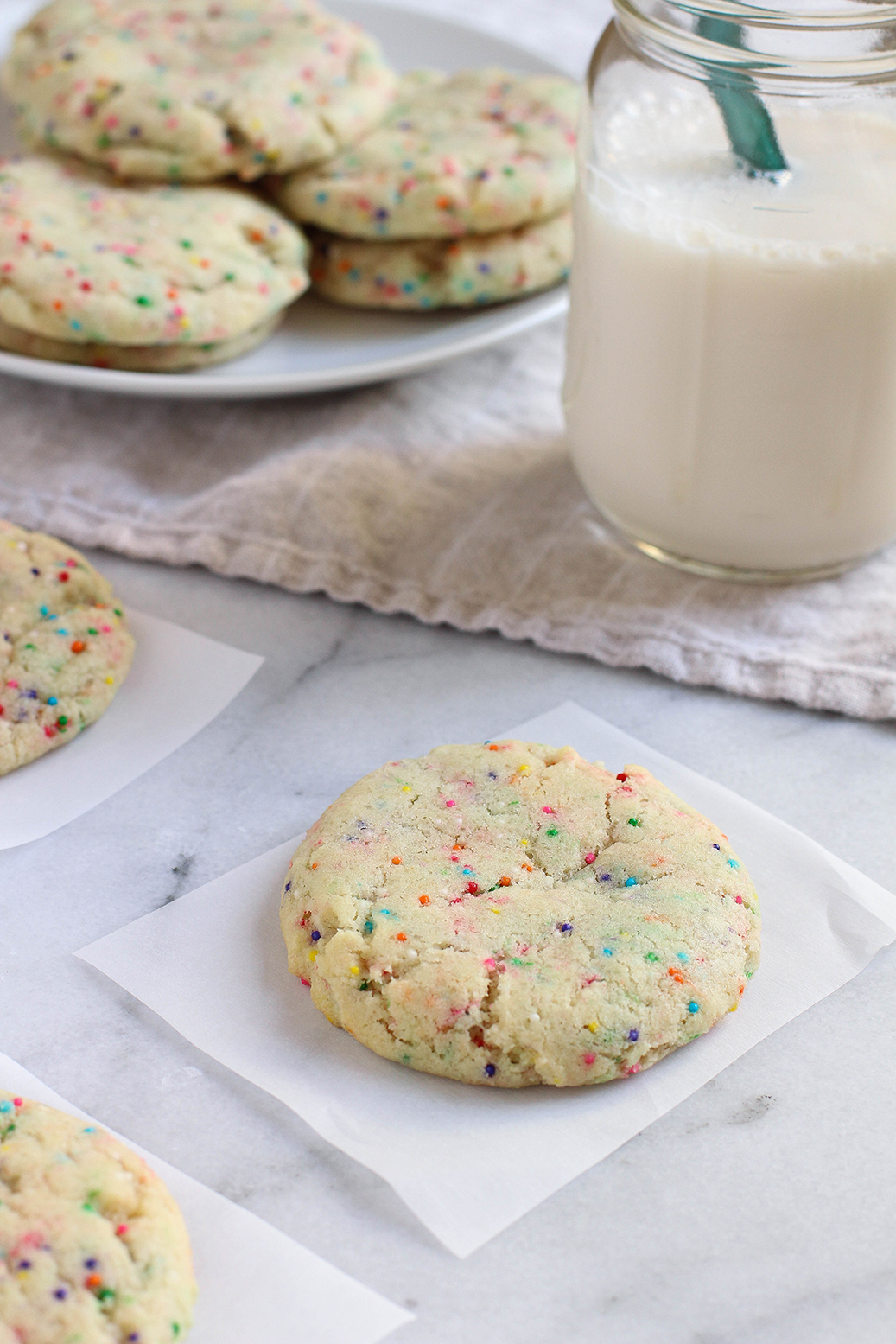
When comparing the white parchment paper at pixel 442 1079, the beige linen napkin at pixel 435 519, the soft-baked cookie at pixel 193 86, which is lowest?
the white parchment paper at pixel 442 1079

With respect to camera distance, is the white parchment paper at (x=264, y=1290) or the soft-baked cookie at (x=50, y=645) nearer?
the white parchment paper at (x=264, y=1290)

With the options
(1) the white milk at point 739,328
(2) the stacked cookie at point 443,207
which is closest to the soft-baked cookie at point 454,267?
(2) the stacked cookie at point 443,207

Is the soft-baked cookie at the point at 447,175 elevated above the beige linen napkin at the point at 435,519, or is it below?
above

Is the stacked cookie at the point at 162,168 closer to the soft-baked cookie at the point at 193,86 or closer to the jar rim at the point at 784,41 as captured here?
the soft-baked cookie at the point at 193,86

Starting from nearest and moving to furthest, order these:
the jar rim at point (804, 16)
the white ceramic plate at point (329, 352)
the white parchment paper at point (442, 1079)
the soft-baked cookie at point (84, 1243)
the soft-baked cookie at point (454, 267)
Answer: the soft-baked cookie at point (84, 1243), the white parchment paper at point (442, 1079), the jar rim at point (804, 16), the white ceramic plate at point (329, 352), the soft-baked cookie at point (454, 267)

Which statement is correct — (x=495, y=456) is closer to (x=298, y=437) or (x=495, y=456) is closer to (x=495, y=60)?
(x=298, y=437)

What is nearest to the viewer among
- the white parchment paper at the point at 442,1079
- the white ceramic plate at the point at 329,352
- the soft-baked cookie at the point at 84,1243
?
the soft-baked cookie at the point at 84,1243

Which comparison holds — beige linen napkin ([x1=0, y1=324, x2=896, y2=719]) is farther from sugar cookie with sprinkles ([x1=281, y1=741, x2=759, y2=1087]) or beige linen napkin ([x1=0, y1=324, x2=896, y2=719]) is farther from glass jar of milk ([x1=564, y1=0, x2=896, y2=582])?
sugar cookie with sprinkles ([x1=281, y1=741, x2=759, y2=1087])

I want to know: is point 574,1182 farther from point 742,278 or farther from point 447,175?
point 447,175
